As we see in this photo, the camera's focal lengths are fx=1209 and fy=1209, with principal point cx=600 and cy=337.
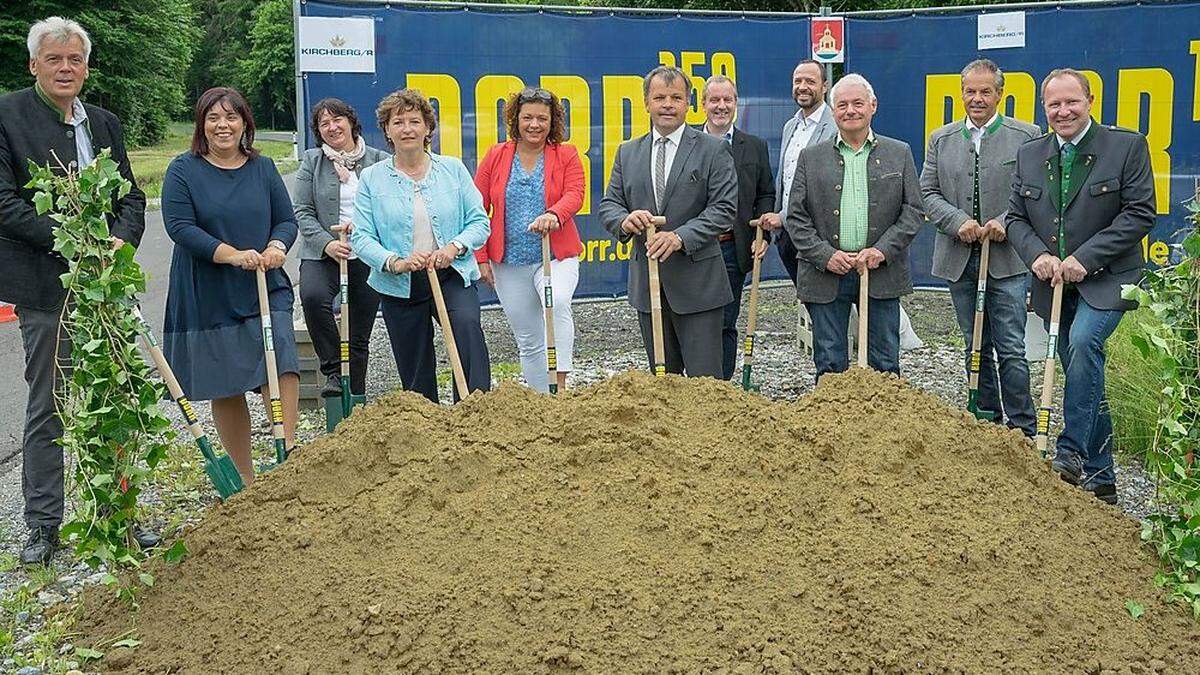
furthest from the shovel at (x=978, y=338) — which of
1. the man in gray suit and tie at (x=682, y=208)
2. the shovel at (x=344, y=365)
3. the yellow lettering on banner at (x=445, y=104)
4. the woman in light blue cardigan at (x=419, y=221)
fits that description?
the yellow lettering on banner at (x=445, y=104)

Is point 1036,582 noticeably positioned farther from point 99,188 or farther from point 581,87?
point 581,87

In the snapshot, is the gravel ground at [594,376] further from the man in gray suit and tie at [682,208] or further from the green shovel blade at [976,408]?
the man in gray suit and tie at [682,208]

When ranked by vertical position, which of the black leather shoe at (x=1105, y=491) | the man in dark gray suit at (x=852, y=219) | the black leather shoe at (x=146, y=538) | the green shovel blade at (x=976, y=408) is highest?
the man in dark gray suit at (x=852, y=219)

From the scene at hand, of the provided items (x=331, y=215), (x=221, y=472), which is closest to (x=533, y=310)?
(x=331, y=215)

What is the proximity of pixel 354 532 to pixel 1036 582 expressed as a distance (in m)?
2.27

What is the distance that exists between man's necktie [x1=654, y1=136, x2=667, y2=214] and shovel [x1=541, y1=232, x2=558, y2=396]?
606 mm

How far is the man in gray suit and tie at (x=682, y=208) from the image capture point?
611 cm

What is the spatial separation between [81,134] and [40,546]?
1.80 meters

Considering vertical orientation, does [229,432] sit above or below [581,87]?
below

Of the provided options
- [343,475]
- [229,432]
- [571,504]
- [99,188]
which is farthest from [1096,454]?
[99,188]

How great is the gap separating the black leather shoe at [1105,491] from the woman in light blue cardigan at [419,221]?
9.77 feet

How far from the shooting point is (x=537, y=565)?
3879 millimetres

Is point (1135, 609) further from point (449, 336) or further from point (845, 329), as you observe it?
point (449, 336)

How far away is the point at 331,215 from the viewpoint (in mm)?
6988
